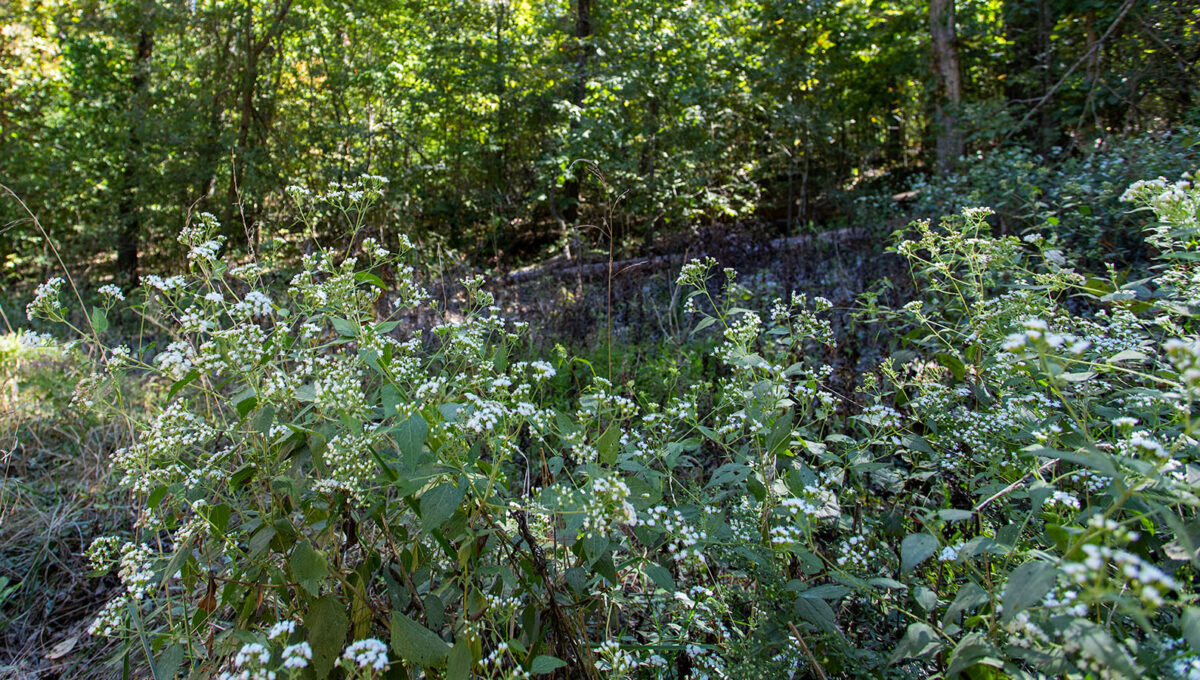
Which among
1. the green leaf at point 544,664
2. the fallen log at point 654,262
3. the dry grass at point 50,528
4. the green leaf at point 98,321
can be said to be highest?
the green leaf at point 98,321

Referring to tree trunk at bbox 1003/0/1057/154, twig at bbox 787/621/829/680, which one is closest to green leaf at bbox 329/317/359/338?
twig at bbox 787/621/829/680

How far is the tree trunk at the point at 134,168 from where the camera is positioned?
335 inches

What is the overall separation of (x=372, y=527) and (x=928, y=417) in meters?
1.60

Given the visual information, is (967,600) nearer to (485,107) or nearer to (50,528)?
(50,528)

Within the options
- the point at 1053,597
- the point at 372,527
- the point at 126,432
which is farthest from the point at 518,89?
the point at 1053,597

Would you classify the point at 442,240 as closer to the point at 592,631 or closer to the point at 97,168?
the point at 97,168

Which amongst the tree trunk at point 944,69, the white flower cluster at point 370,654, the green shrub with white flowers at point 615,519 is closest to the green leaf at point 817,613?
the green shrub with white flowers at point 615,519

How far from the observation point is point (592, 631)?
1.85 metres

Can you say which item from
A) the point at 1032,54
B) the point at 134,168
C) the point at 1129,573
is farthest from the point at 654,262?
the point at 134,168

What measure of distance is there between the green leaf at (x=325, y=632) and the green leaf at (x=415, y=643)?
12 cm

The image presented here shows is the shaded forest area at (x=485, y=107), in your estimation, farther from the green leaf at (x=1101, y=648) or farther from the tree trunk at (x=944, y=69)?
the green leaf at (x=1101, y=648)

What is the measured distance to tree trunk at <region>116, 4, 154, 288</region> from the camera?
8508 mm

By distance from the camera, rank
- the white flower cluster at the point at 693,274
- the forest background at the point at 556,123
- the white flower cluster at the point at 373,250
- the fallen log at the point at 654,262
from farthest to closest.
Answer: the forest background at the point at 556,123, the fallen log at the point at 654,262, the white flower cluster at the point at 693,274, the white flower cluster at the point at 373,250

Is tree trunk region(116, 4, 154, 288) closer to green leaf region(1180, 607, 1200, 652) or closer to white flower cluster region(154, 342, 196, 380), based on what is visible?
white flower cluster region(154, 342, 196, 380)
